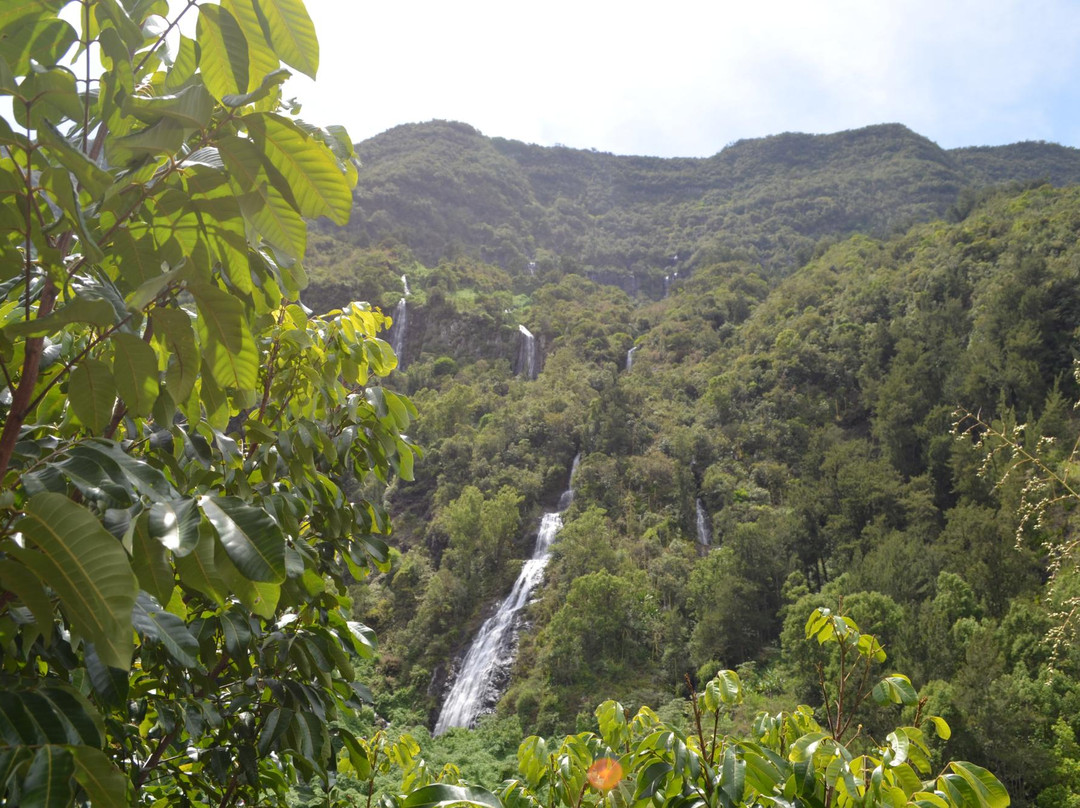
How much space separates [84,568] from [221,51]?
0.84 m

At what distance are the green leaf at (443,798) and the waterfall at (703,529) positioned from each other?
22.2 meters

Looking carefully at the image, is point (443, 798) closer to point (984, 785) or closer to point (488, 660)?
point (984, 785)

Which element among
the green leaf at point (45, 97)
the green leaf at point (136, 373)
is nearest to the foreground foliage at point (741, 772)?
the green leaf at point (136, 373)

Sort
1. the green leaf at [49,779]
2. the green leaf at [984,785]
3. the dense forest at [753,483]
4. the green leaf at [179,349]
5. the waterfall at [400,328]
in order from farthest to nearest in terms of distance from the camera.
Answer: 1. the waterfall at [400,328]
2. the dense forest at [753,483]
3. the green leaf at [984,785]
4. the green leaf at [179,349]
5. the green leaf at [49,779]

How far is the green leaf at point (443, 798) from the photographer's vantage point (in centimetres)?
86

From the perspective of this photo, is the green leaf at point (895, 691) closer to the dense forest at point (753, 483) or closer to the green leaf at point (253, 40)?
the dense forest at point (753, 483)

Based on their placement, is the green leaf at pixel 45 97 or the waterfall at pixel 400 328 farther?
the waterfall at pixel 400 328

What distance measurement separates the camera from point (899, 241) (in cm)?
3491

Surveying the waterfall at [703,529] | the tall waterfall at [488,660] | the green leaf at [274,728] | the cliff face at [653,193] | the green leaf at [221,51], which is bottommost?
the tall waterfall at [488,660]

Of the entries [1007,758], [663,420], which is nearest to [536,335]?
[663,420]

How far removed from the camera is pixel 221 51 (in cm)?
108

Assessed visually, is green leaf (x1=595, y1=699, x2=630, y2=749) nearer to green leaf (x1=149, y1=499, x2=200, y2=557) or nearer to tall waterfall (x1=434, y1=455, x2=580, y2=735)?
green leaf (x1=149, y1=499, x2=200, y2=557)

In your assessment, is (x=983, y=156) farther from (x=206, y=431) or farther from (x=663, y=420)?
(x=206, y=431)

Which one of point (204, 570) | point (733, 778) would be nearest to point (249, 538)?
point (204, 570)
